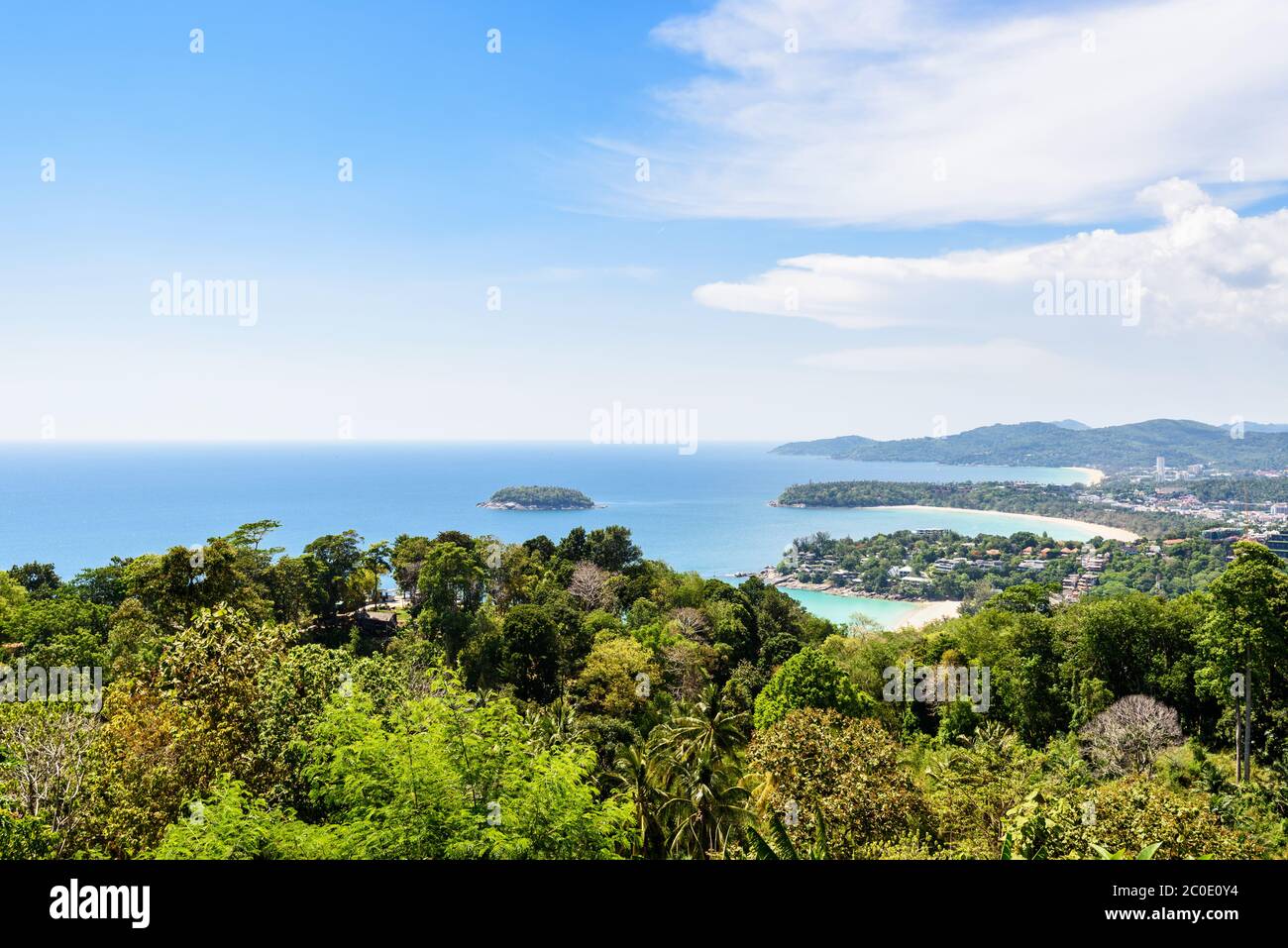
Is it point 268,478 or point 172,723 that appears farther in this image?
point 268,478

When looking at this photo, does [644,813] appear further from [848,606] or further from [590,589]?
[848,606]

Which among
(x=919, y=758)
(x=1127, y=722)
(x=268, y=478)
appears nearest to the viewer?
(x=1127, y=722)

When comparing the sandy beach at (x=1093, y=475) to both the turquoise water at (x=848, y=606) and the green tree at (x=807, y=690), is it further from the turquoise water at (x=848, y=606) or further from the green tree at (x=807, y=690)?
the green tree at (x=807, y=690)

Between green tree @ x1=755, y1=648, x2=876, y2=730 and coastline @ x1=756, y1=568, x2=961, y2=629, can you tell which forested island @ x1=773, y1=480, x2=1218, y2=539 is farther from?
green tree @ x1=755, y1=648, x2=876, y2=730
